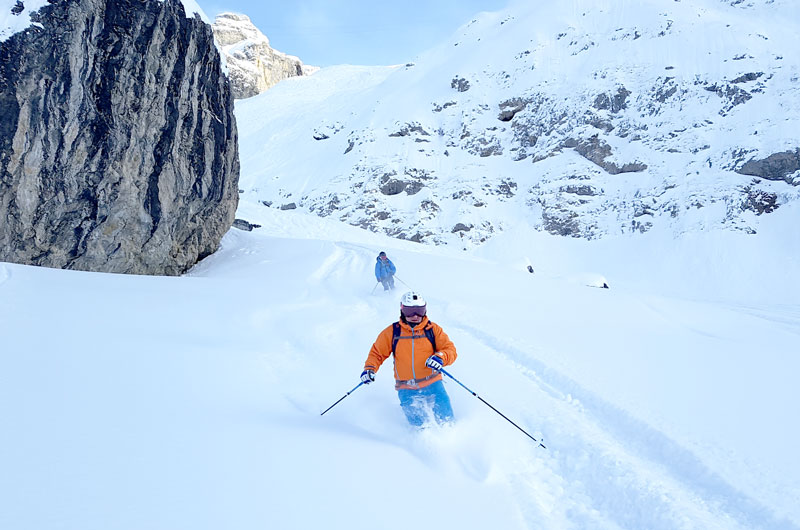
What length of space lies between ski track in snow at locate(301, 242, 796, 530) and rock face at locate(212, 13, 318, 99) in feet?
280

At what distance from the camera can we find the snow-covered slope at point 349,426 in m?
2.83

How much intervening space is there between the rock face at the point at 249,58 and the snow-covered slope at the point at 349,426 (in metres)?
81.5

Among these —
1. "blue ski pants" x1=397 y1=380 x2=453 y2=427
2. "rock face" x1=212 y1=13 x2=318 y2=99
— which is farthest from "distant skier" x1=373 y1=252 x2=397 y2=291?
"rock face" x1=212 y1=13 x2=318 y2=99

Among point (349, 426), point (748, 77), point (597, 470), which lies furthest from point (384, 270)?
point (748, 77)

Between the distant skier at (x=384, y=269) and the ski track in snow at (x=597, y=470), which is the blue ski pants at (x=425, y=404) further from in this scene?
the distant skier at (x=384, y=269)

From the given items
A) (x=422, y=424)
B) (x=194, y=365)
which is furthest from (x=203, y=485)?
(x=194, y=365)

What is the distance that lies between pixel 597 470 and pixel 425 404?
67.2 inches

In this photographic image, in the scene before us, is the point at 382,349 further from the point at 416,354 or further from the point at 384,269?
the point at 384,269

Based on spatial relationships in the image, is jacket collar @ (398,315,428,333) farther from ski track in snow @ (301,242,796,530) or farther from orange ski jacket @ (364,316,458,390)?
ski track in snow @ (301,242,796,530)

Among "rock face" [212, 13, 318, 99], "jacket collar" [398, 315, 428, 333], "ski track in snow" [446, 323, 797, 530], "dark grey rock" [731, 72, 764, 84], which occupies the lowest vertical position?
"ski track in snow" [446, 323, 797, 530]

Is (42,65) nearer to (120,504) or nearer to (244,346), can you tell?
(244,346)

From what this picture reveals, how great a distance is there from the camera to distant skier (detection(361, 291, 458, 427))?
465 cm

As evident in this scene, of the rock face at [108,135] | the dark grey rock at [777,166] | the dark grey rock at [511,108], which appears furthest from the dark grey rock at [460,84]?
the rock face at [108,135]

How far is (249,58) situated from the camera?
82.9 m
